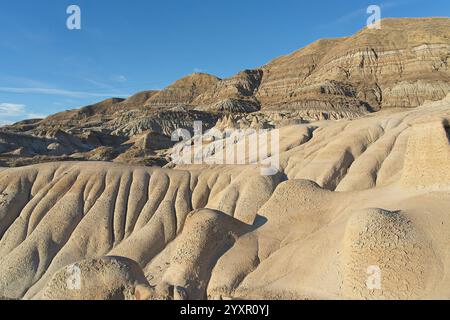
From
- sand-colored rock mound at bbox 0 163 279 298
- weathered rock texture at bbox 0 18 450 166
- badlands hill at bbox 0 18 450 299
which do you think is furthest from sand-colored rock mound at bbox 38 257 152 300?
weathered rock texture at bbox 0 18 450 166

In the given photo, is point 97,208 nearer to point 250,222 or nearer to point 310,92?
point 250,222

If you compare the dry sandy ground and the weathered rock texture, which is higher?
the weathered rock texture

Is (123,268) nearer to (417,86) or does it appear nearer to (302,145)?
(302,145)

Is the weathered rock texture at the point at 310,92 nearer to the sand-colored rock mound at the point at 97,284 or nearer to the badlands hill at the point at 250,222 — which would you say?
the badlands hill at the point at 250,222

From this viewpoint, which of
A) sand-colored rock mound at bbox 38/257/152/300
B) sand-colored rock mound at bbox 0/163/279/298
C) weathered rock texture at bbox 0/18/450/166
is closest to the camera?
sand-colored rock mound at bbox 38/257/152/300

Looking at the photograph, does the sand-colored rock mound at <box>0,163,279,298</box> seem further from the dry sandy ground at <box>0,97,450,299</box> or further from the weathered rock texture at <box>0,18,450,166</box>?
the weathered rock texture at <box>0,18,450,166</box>

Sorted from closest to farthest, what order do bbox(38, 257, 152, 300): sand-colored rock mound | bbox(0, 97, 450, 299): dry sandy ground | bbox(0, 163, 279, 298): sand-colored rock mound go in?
bbox(38, 257, 152, 300): sand-colored rock mound
bbox(0, 97, 450, 299): dry sandy ground
bbox(0, 163, 279, 298): sand-colored rock mound

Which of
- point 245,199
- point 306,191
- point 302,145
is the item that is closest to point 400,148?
point 302,145
